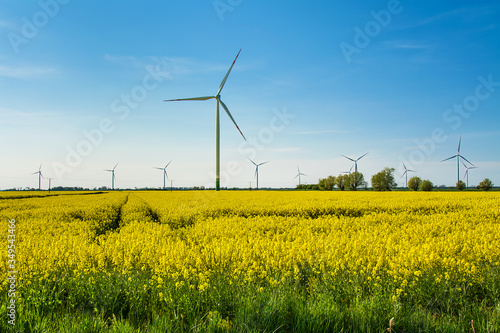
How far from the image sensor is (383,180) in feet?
392

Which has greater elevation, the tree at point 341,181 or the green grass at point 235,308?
the tree at point 341,181

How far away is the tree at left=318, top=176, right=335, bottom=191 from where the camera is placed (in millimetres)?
131875

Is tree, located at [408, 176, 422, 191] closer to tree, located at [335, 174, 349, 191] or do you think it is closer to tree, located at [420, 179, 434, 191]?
tree, located at [420, 179, 434, 191]

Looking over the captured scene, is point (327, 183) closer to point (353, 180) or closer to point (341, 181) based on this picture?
point (341, 181)

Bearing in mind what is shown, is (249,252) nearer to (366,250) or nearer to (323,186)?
(366,250)

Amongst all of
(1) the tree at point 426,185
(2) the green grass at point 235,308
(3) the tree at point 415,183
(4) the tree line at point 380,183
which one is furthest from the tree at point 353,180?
(2) the green grass at point 235,308

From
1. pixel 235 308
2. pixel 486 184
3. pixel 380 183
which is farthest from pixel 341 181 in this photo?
pixel 235 308

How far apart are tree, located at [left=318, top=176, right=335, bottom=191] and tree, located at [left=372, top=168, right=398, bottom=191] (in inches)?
711

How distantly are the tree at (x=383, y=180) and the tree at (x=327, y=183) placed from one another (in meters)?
18.1

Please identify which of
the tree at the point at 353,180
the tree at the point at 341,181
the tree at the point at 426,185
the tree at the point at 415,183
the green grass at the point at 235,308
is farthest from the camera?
the tree at the point at 341,181

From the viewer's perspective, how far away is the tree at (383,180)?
11756 cm

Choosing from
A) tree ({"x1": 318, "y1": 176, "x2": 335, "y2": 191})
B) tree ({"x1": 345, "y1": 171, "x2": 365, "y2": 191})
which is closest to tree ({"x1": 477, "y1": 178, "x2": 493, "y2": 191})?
tree ({"x1": 345, "y1": 171, "x2": 365, "y2": 191})

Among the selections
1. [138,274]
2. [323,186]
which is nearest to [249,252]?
[138,274]

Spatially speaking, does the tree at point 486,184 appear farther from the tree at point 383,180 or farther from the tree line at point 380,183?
the tree at point 383,180
